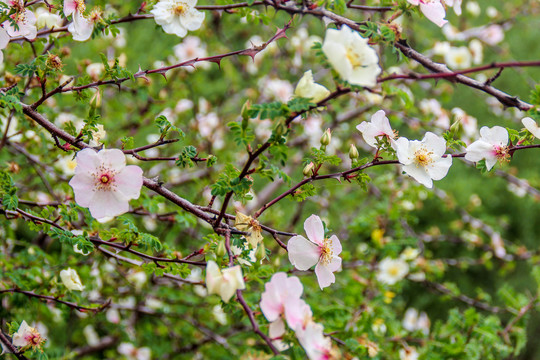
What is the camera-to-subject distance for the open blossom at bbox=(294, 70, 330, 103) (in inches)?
35.3

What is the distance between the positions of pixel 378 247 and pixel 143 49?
324 cm

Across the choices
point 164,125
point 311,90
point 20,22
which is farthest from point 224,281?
point 20,22

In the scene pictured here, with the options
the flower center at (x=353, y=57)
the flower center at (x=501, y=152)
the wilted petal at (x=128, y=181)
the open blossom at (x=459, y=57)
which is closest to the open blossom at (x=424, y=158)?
the flower center at (x=501, y=152)

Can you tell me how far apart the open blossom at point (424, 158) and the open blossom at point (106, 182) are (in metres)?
0.58

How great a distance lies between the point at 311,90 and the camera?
0.90 m

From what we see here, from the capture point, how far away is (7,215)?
4.27 ft

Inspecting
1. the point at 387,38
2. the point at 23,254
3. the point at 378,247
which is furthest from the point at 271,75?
the point at 387,38

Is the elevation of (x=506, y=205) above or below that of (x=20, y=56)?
below

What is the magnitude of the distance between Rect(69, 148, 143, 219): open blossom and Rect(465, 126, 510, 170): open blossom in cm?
74

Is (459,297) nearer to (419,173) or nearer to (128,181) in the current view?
(419,173)

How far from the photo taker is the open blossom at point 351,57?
0.81 m

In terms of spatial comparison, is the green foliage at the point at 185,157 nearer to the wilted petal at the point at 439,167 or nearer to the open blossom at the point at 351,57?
the open blossom at the point at 351,57

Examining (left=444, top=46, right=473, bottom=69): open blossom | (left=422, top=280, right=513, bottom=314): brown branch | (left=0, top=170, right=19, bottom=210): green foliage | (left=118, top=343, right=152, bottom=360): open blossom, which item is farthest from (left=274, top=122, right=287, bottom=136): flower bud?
(left=444, top=46, right=473, bottom=69): open blossom

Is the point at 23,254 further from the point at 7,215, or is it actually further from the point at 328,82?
the point at 328,82
